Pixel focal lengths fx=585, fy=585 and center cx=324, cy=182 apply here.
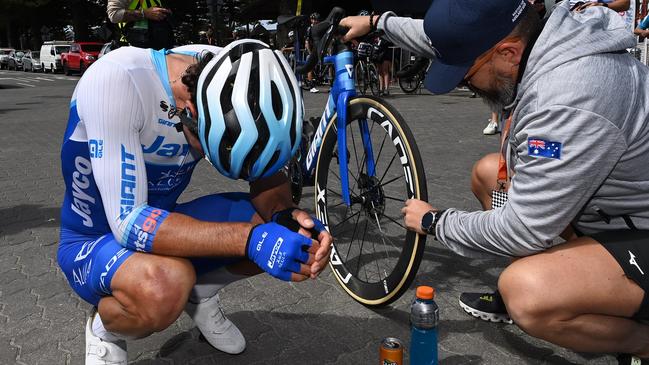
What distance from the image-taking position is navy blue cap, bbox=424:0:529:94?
1.98m

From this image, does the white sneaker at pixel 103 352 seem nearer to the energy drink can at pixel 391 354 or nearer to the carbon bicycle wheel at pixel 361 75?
the energy drink can at pixel 391 354

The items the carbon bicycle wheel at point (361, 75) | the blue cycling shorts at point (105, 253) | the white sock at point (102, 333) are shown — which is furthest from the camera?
the carbon bicycle wheel at point (361, 75)

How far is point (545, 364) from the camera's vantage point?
2.59m

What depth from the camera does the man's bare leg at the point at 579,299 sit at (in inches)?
81.9

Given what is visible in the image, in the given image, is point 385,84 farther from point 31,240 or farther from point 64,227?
point 64,227

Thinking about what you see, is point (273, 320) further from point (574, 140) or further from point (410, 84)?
point (410, 84)

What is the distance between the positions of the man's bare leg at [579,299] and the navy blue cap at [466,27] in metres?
0.76

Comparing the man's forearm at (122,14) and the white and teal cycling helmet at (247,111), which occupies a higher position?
the man's forearm at (122,14)

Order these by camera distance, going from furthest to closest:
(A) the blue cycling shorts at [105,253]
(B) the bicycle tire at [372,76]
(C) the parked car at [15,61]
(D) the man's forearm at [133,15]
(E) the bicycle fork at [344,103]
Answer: (C) the parked car at [15,61], (B) the bicycle tire at [372,76], (D) the man's forearm at [133,15], (E) the bicycle fork at [344,103], (A) the blue cycling shorts at [105,253]

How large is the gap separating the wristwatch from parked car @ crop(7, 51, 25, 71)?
142ft

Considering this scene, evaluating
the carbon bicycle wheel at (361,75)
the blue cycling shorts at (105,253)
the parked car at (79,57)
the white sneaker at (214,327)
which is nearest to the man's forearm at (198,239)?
the blue cycling shorts at (105,253)

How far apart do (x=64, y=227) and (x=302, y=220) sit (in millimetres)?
1045

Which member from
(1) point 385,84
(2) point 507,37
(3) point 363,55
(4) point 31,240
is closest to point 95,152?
(2) point 507,37

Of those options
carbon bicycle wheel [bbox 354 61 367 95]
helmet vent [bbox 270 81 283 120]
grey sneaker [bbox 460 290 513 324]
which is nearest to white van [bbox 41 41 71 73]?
carbon bicycle wheel [bbox 354 61 367 95]
